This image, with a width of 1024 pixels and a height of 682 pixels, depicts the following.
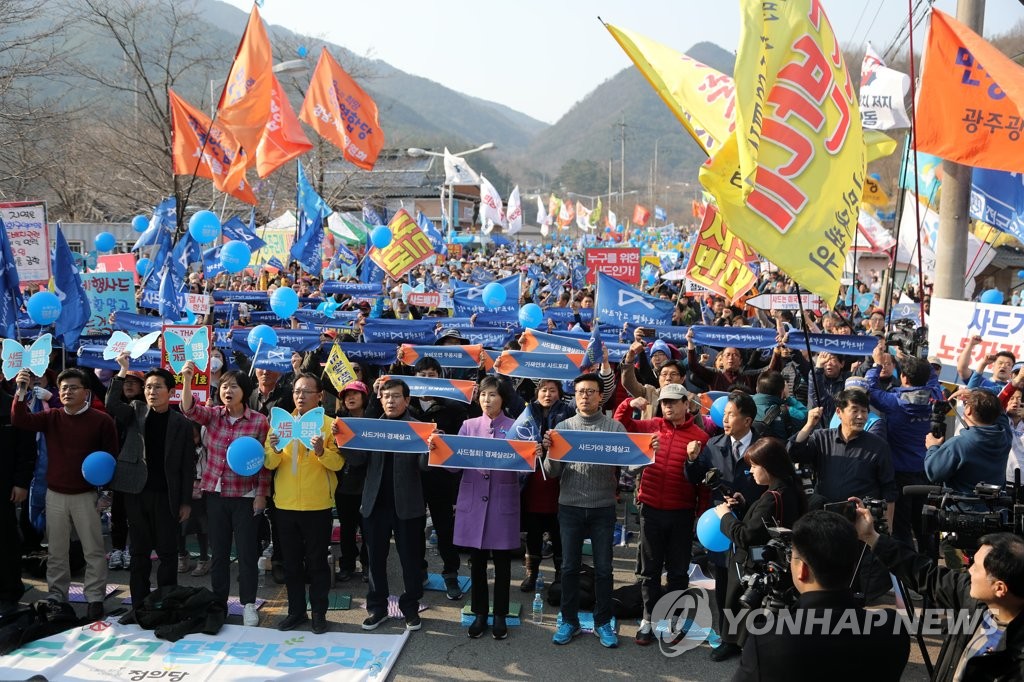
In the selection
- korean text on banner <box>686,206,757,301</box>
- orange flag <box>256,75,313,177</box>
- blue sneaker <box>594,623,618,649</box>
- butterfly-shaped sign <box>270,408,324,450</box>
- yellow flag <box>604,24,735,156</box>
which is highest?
orange flag <box>256,75,313,177</box>

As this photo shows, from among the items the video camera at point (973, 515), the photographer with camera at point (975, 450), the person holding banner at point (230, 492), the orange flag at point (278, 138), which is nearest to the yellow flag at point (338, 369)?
the person holding banner at point (230, 492)

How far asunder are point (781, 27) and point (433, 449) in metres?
3.52

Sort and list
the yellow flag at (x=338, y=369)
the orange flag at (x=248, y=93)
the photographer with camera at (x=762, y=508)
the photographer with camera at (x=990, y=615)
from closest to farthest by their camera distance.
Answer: the photographer with camera at (x=990, y=615) < the photographer with camera at (x=762, y=508) < the yellow flag at (x=338, y=369) < the orange flag at (x=248, y=93)

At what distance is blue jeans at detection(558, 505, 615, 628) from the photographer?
18.2 ft

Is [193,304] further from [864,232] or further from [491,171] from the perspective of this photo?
[491,171]

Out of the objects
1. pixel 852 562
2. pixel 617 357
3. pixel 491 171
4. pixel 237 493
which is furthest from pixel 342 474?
pixel 491 171

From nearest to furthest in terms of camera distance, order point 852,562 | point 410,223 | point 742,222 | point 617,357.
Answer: point 852,562, point 742,222, point 617,357, point 410,223

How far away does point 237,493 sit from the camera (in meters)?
5.86

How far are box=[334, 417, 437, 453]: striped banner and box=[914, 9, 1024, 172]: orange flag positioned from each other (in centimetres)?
526

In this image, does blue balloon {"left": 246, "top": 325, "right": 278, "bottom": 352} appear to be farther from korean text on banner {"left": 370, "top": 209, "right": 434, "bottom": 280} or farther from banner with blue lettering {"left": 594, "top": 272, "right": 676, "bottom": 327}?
korean text on banner {"left": 370, "top": 209, "right": 434, "bottom": 280}

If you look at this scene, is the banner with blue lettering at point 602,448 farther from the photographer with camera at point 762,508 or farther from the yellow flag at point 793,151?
the yellow flag at point 793,151

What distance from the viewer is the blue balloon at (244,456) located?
5.52m

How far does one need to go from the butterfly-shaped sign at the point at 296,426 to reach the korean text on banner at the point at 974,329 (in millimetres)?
5571

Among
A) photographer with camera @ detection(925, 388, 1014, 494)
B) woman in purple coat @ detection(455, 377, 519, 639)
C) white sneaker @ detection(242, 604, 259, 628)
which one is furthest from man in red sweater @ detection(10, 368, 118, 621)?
photographer with camera @ detection(925, 388, 1014, 494)
